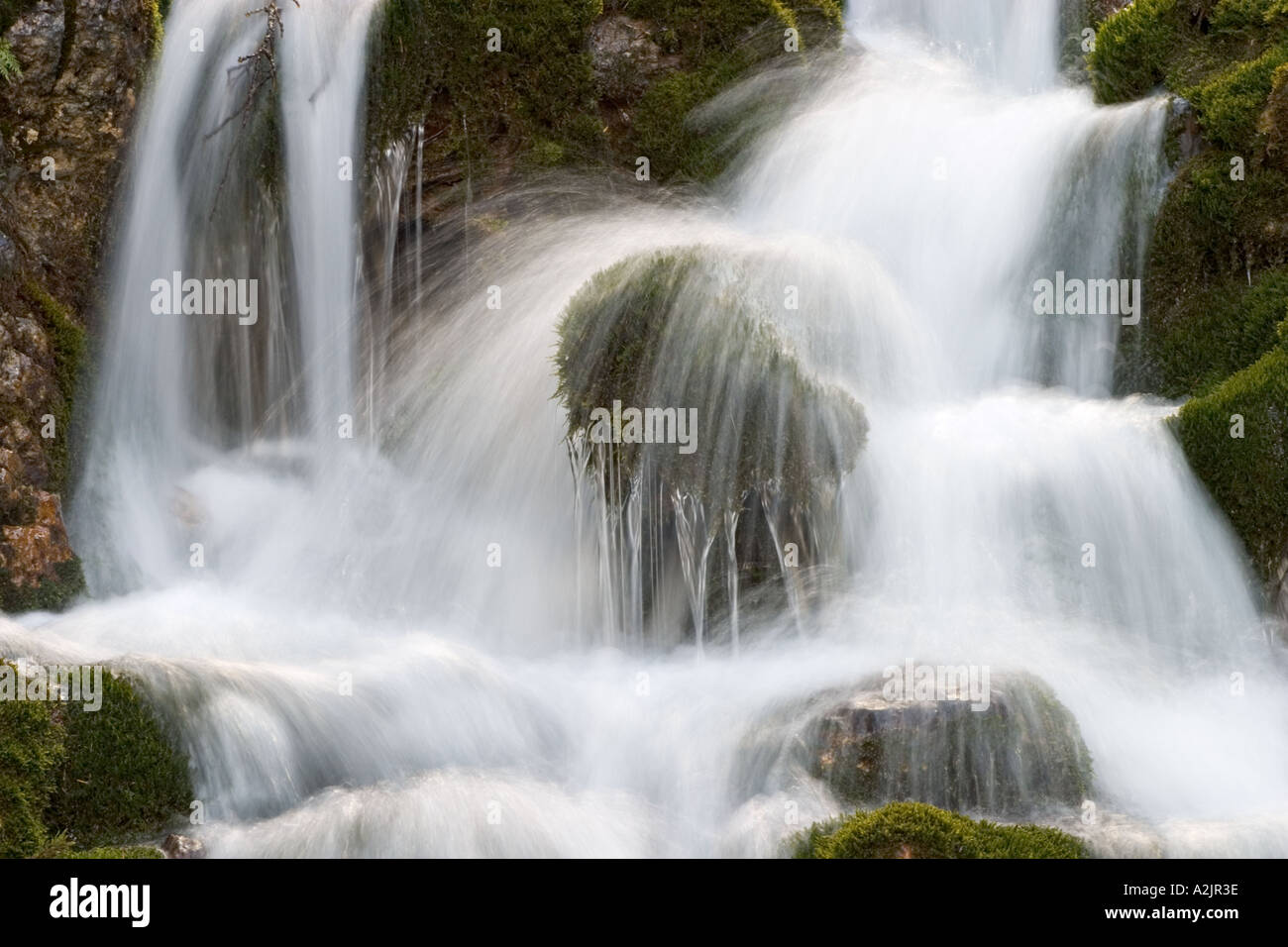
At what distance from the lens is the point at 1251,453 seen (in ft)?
34.8

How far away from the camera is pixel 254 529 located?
41.0 ft

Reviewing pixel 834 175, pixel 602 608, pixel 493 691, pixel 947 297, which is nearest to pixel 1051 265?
pixel 947 297

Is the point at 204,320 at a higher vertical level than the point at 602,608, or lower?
higher

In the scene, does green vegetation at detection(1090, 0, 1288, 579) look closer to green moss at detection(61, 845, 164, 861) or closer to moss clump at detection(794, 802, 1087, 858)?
moss clump at detection(794, 802, 1087, 858)

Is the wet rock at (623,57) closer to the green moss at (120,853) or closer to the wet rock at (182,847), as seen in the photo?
the wet rock at (182,847)

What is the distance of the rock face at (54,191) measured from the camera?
39.3 ft

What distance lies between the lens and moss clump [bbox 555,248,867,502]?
35.7 ft

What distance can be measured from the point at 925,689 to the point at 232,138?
790 centimetres

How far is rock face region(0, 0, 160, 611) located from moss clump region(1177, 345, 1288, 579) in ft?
27.3

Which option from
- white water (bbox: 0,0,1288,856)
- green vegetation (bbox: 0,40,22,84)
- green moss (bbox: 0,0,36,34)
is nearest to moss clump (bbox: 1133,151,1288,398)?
white water (bbox: 0,0,1288,856)

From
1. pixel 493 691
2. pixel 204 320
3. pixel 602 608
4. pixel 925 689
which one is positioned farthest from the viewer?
pixel 204 320

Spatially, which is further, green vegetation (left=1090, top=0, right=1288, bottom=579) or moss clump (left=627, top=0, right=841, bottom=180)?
moss clump (left=627, top=0, right=841, bottom=180)

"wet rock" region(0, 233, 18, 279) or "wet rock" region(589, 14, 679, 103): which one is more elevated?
"wet rock" region(589, 14, 679, 103)

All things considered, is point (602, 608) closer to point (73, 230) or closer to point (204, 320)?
point (204, 320)
